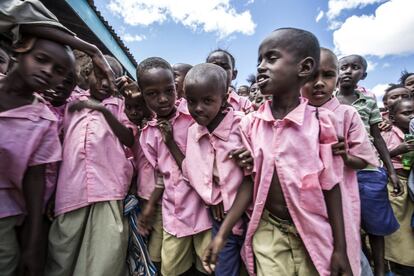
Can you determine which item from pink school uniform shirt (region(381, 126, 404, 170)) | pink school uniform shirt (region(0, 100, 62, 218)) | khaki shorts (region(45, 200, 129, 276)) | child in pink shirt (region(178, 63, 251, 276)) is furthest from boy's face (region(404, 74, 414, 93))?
pink school uniform shirt (region(0, 100, 62, 218))

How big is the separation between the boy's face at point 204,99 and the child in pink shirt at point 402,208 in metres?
2.08

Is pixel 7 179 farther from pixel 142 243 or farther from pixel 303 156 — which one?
pixel 303 156

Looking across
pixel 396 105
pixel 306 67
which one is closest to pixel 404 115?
pixel 396 105

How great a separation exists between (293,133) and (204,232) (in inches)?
35.2

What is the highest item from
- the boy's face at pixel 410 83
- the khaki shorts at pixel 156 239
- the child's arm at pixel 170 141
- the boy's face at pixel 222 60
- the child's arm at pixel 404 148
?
the boy's face at pixel 410 83

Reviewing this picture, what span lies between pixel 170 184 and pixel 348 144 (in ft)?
3.73

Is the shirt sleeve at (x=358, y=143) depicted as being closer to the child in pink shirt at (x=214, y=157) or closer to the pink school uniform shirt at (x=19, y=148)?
the child in pink shirt at (x=214, y=157)

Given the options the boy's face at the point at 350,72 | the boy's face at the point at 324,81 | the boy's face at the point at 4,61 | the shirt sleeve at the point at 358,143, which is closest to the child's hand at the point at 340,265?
the shirt sleeve at the point at 358,143

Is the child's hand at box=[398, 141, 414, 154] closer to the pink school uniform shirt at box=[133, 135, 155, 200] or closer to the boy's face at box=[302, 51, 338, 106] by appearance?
the boy's face at box=[302, 51, 338, 106]

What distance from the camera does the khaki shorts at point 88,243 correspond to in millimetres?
1660

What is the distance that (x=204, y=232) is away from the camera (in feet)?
5.85

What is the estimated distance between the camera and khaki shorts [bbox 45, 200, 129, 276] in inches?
65.4

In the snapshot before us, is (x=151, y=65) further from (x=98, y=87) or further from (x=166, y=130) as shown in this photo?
(x=166, y=130)

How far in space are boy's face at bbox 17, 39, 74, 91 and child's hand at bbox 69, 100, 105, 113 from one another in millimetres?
281
